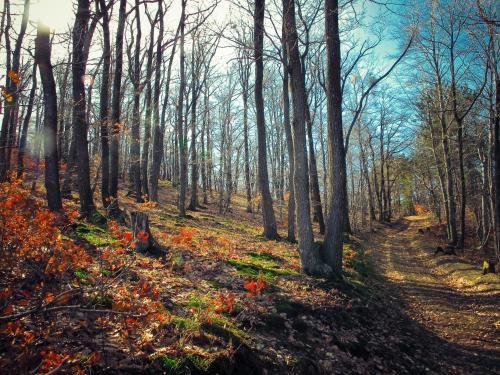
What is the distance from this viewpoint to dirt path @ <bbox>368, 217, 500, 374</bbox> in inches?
258

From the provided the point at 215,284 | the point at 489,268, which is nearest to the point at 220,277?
the point at 215,284

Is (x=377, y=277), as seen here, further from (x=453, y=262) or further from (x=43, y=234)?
(x=43, y=234)

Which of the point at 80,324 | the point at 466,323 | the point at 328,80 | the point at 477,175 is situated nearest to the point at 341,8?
the point at 328,80

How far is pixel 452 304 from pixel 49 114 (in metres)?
11.7

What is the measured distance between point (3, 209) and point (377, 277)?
11.6m

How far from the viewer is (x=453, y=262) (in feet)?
47.9

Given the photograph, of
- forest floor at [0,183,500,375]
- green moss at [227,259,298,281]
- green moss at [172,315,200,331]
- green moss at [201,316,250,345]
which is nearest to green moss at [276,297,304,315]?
forest floor at [0,183,500,375]

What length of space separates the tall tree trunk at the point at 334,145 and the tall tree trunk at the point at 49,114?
6663 millimetres

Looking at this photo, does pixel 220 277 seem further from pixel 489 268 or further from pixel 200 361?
pixel 489 268

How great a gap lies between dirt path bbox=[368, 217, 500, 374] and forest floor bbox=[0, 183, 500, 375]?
0.14 ft

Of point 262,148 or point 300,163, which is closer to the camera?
point 300,163

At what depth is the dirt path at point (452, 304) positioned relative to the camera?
6555 mm

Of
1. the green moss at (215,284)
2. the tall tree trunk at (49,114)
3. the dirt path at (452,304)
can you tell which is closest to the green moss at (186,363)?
the green moss at (215,284)

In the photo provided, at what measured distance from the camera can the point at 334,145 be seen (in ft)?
29.1
